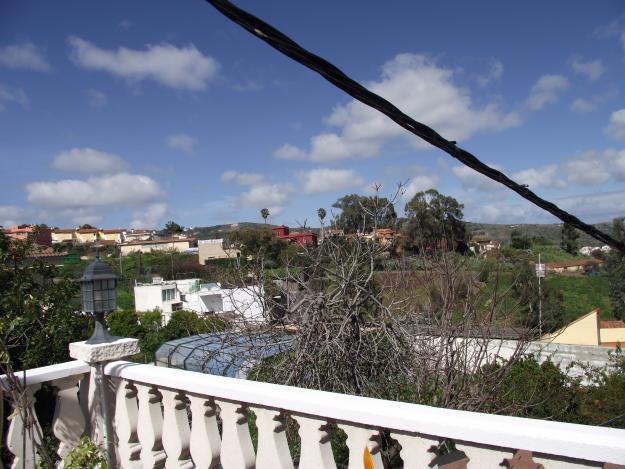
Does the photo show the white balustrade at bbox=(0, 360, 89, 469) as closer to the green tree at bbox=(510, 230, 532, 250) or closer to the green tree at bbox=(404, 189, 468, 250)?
the green tree at bbox=(404, 189, 468, 250)

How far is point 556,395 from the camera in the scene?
7.78 m

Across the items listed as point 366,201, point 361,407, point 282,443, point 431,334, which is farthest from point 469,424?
point 366,201

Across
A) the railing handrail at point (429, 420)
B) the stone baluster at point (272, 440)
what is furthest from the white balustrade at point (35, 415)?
the stone baluster at point (272, 440)

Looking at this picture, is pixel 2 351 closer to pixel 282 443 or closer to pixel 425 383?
pixel 282 443

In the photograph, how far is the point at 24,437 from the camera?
2.48m

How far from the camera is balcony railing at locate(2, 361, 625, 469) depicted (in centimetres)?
134

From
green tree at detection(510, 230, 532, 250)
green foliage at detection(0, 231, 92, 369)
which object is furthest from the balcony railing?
green tree at detection(510, 230, 532, 250)

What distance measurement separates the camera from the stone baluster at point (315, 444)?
1857 mm

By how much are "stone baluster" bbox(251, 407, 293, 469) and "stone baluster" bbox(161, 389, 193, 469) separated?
529 millimetres

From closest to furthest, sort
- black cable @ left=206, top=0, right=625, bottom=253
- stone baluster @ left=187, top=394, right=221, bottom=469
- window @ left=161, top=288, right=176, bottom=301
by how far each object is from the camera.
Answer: black cable @ left=206, top=0, right=625, bottom=253
stone baluster @ left=187, top=394, right=221, bottom=469
window @ left=161, top=288, right=176, bottom=301

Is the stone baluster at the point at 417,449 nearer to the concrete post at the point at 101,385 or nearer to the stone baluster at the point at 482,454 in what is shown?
the stone baluster at the point at 482,454

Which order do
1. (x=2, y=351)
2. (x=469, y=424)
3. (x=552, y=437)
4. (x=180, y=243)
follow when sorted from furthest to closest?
1. (x=180, y=243)
2. (x=2, y=351)
3. (x=469, y=424)
4. (x=552, y=437)

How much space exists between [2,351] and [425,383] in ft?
10.3

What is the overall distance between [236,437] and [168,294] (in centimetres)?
3829
